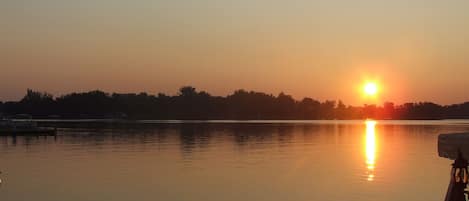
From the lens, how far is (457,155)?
21.8 feet

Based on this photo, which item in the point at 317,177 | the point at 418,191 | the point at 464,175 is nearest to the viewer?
the point at 464,175

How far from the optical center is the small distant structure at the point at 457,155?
6.36m

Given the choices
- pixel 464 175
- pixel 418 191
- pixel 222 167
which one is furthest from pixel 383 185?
pixel 464 175

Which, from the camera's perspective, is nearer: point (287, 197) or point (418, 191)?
point (287, 197)

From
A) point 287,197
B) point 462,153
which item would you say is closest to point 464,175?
point 462,153

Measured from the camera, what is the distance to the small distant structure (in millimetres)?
6360

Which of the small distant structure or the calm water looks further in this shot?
the calm water

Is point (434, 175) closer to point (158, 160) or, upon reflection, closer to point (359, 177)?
point (359, 177)

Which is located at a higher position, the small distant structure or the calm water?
the small distant structure

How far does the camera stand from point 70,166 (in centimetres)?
5978

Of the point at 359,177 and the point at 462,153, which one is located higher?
the point at 462,153

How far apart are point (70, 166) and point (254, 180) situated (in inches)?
833

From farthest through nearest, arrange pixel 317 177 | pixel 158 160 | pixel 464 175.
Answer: pixel 158 160 → pixel 317 177 → pixel 464 175

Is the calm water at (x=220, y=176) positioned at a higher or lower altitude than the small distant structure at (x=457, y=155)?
lower
